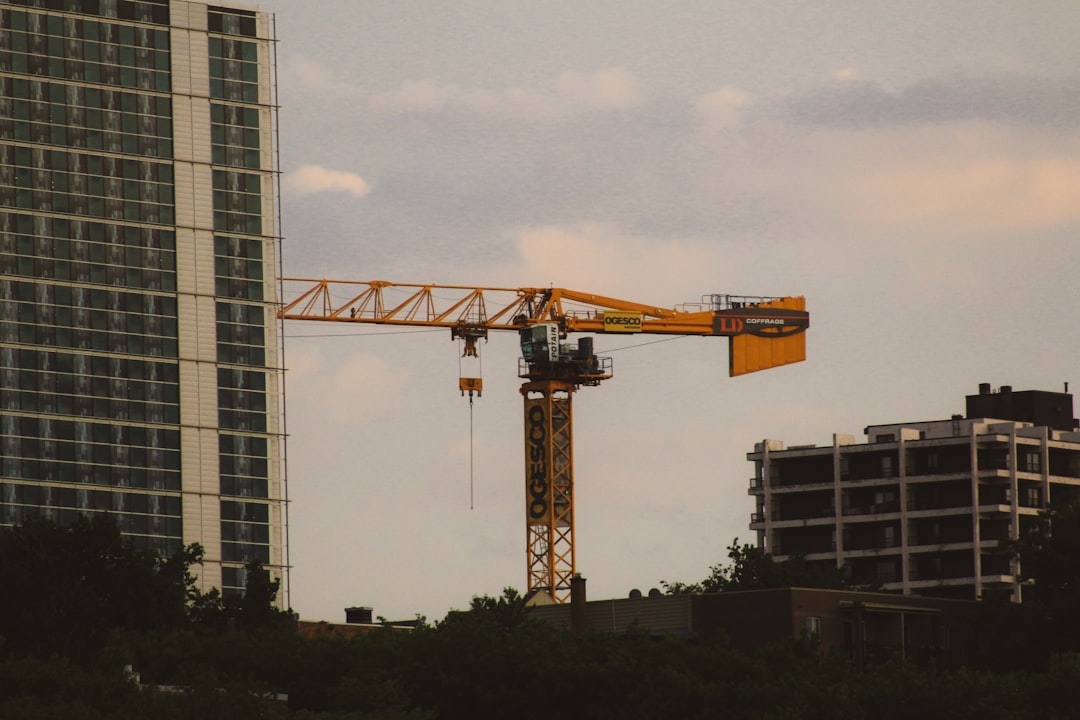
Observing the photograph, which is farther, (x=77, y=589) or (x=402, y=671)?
(x=77, y=589)

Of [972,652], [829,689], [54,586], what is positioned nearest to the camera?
[829,689]

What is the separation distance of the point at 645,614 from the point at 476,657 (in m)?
33.5

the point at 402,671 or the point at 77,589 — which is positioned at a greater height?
the point at 77,589

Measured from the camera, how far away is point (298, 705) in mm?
125438

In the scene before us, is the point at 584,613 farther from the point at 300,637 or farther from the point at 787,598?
the point at 300,637

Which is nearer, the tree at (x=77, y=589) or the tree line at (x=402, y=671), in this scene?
the tree line at (x=402, y=671)

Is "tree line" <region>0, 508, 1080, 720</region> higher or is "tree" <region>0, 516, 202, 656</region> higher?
"tree" <region>0, 516, 202, 656</region>

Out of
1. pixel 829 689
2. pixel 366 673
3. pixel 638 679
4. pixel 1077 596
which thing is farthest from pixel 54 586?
pixel 1077 596

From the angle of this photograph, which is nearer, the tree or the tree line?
the tree line

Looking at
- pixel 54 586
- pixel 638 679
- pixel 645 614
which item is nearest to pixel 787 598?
pixel 645 614

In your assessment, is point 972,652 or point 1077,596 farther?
point 972,652

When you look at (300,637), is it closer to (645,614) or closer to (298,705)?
(298,705)

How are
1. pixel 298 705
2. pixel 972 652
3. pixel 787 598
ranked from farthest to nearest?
pixel 972 652, pixel 787 598, pixel 298 705

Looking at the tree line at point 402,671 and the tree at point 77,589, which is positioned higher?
the tree at point 77,589
